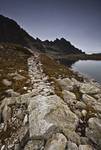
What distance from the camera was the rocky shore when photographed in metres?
10.0

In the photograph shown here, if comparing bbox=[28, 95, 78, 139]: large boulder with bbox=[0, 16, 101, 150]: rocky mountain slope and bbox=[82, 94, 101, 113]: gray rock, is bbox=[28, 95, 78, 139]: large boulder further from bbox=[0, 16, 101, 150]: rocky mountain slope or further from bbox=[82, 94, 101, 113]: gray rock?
bbox=[82, 94, 101, 113]: gray rock

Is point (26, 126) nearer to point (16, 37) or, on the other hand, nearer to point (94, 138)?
point (94, 138)

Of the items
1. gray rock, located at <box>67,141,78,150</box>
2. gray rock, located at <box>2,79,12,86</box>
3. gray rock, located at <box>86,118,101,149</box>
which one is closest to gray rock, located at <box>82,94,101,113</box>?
gray rock, located at <box>86,118,101,149</box>

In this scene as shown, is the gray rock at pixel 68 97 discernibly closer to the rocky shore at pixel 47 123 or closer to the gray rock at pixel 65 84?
the rocky shore at pixel 47 123

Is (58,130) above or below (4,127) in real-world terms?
above

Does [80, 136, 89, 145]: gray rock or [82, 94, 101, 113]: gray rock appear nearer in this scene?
[80, 136, 89, 145]: gray rock

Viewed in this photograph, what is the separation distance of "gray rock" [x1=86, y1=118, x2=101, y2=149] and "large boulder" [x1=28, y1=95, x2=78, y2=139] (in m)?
1.03

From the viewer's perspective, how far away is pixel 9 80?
69.1ft

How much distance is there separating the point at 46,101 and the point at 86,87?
8.45 m

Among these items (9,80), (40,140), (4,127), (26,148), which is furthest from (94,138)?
(9,80)

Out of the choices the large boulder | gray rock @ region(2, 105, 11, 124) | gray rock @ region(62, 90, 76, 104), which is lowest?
gray rock @ region(2, 105, 11, 124)

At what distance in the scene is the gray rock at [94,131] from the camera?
422 inches

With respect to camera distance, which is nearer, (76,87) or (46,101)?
(46,101)

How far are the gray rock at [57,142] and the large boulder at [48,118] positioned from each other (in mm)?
433
